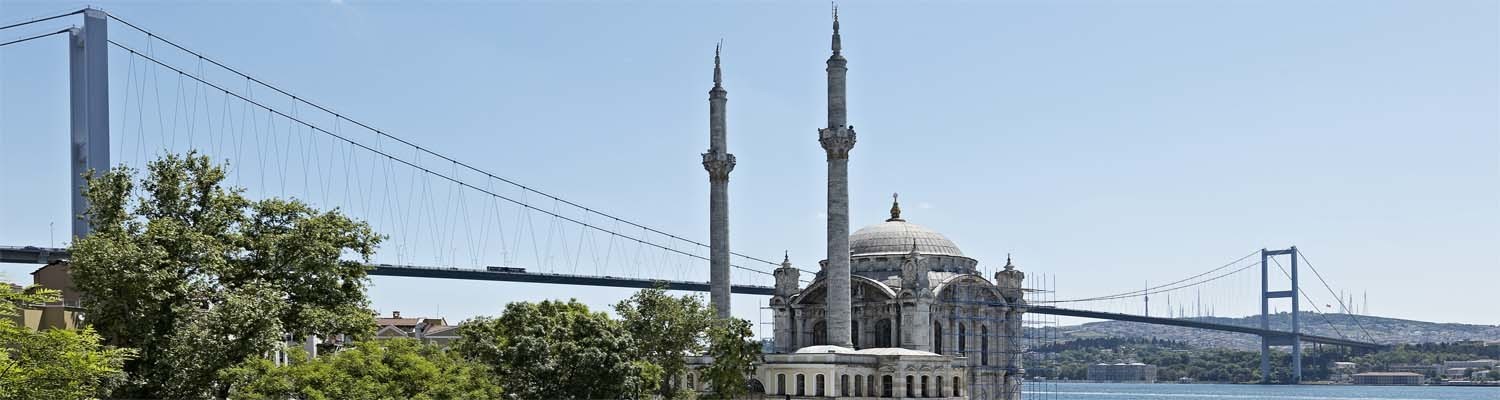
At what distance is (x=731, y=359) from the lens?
55.6m

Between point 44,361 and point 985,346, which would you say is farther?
point 985,346

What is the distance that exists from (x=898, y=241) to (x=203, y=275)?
43287 millimetres

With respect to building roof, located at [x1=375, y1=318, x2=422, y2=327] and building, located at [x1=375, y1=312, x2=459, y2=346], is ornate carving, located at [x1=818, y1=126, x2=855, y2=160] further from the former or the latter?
building roof, located at [x1=375, y1=318, x2=422, y2=327]

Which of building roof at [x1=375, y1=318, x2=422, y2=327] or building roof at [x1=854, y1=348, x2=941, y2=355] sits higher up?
building roof at [x1=854, y1=348, x2=941, y2=355]

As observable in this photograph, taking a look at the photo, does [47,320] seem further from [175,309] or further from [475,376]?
[475,376]

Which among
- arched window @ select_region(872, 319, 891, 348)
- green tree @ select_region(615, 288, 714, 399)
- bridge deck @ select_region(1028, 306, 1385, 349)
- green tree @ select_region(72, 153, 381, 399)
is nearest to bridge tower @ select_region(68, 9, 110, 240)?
green tree @ select_region(72, 153, 381, 399)

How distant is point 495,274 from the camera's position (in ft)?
309

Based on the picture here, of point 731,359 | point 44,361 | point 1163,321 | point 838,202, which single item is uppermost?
point 838,202

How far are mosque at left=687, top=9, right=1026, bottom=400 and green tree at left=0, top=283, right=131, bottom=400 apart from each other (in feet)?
120

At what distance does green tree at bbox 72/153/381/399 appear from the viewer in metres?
38.2

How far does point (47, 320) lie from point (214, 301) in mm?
5146

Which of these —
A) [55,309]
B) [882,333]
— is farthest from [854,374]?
[55,309]

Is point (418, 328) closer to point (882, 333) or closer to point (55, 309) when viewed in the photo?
point (882, 333)

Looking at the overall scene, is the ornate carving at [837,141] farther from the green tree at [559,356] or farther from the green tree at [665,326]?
the green tree at [559,356]
